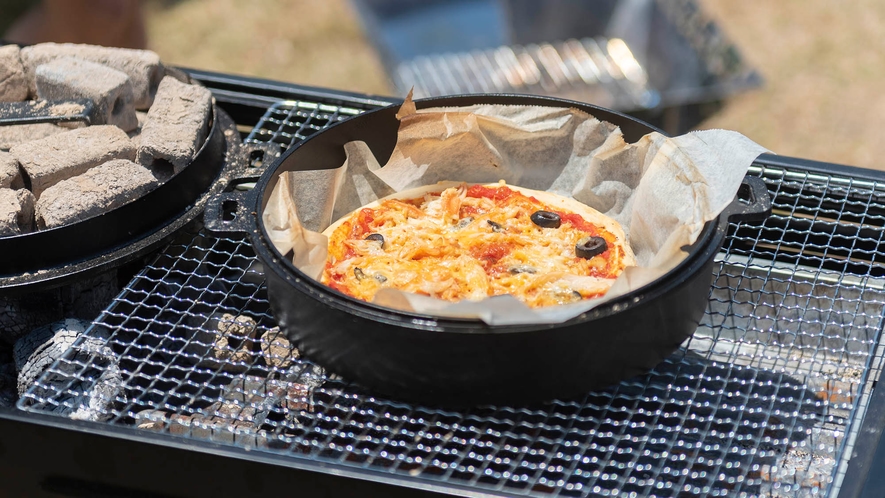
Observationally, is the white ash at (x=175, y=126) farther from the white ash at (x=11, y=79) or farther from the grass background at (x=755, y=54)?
the grass background at (x=755, y=54)

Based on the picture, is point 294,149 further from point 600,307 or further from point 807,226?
point 807,226

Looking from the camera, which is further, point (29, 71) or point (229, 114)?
point (229, 114)

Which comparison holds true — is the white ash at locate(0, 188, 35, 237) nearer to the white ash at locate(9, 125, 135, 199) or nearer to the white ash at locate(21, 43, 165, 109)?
the white ash at locate(9, 125, 135, 199)

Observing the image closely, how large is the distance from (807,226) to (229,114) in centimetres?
206

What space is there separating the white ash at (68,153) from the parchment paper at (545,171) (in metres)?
0.58

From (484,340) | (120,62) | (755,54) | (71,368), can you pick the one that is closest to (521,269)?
(484,340)

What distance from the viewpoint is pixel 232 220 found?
2146mm

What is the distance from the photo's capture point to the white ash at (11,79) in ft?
9.38

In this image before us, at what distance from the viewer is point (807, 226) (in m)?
2.57

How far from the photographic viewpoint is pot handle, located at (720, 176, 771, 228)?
2.08m

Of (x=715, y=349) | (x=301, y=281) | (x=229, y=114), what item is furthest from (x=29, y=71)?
(x=715, y=349)

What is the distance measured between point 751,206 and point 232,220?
131 cm

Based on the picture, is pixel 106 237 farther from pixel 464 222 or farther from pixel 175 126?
pixel 464 222

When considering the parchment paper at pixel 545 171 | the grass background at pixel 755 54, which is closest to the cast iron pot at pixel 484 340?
the parchment paper at pixel 545 171
